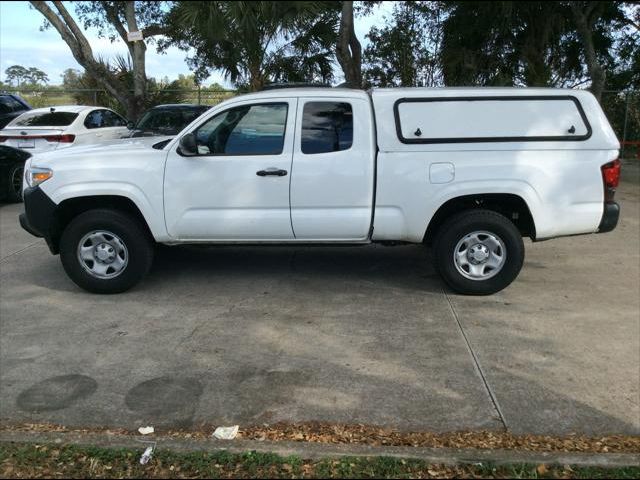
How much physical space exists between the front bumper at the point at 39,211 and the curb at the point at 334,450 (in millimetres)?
2813

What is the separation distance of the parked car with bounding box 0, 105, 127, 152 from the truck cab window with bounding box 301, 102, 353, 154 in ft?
21.3

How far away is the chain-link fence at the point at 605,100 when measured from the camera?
18141mm

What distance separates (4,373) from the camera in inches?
170

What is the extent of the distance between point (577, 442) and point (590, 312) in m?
2.36

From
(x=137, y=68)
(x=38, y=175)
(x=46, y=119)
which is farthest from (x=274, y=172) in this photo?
(x=137, y=68)

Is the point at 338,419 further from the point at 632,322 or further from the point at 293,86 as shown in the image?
the point at 293,86

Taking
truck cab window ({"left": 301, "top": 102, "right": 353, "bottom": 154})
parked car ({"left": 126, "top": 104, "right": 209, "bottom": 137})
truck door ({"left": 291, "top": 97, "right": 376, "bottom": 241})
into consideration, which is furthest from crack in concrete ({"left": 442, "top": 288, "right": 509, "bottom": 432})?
parked car ({"left": 126, "top": 104, "right": 209, "bottom": 137})

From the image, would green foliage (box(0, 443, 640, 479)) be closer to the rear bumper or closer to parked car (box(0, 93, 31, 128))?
the rear bumper

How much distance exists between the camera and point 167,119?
39.4 ft

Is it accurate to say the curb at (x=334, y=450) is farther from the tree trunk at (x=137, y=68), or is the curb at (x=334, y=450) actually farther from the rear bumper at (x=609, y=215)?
the tree trunk at (x=137, y=68)

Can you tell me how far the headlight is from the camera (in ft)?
18.8

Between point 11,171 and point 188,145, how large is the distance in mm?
6537

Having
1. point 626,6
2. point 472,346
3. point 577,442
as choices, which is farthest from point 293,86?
point 626,6

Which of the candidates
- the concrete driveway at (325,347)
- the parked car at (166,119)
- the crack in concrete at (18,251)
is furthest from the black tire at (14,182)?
the concrete driveway at (325,347)
